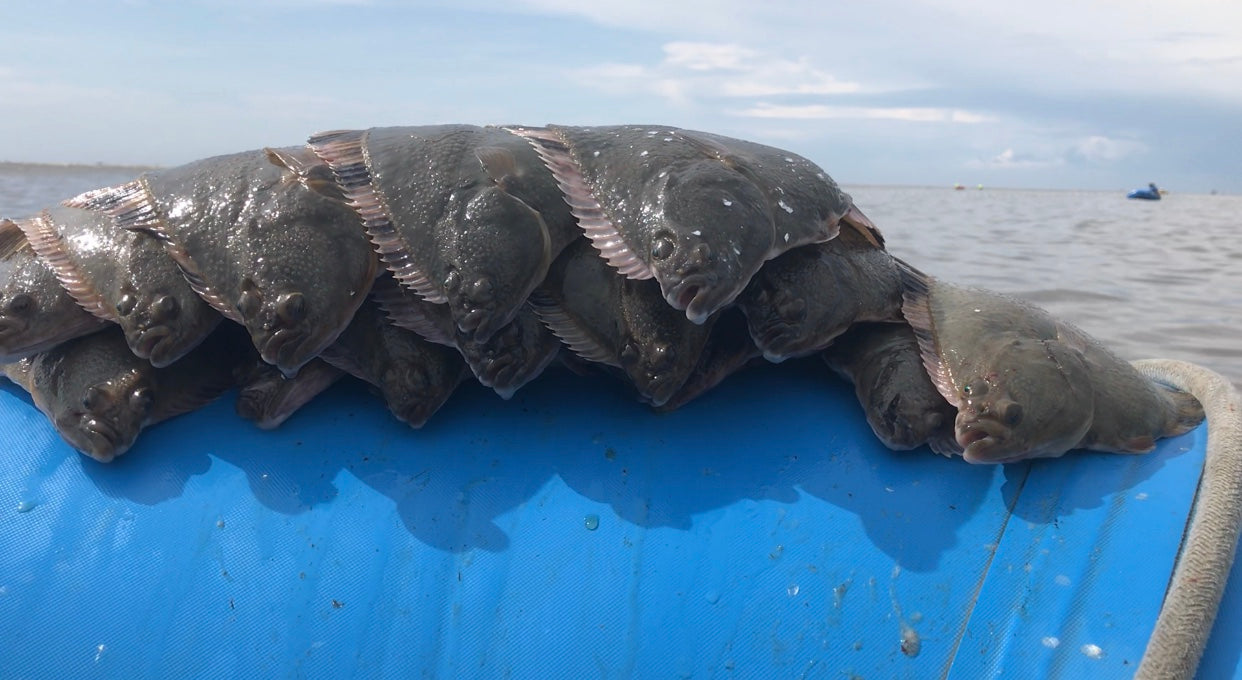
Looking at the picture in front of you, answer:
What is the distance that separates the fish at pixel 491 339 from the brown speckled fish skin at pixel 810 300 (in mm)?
595

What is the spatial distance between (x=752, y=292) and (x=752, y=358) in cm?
30

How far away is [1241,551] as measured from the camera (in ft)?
6.78

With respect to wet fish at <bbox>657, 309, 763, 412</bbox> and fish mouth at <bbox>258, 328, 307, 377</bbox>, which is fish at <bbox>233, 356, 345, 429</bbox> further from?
wet fish at <bbox>657, 309, 763, 412</bbox>

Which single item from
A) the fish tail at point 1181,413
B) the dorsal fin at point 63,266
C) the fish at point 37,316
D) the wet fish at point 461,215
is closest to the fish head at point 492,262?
the wet fish at point 461,215

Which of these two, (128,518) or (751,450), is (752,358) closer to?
(751,450)

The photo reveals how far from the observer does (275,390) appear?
2467 mm

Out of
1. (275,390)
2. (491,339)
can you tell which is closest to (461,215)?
(491,339)

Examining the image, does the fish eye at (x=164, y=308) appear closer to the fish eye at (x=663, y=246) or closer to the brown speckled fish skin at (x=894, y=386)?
the fish eye at (x=663, y=246)

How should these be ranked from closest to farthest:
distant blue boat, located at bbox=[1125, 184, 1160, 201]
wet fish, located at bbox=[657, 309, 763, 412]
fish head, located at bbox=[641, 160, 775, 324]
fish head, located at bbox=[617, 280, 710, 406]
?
1. fish head, located at bbox=[641, 160, 775, 324]
2. fish head, located at bbox=[617, 280, 710, 406]
3. wet fish, located at bbox=[657, 309, 763, 412]
4. distant blue boat, located at bbox=[1125, 184, 1160, 201]

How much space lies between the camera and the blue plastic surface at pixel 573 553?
6.53 ft

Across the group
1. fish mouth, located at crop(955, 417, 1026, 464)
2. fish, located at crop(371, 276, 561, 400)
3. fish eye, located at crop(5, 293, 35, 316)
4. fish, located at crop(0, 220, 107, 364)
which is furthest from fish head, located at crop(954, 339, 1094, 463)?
fish eye, located at crop(5, 293, 35, 316)

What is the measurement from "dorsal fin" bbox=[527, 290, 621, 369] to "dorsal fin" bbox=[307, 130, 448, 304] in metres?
0.30

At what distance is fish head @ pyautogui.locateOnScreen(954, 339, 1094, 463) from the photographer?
2.20 m

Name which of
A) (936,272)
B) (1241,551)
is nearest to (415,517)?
(1241,551)
